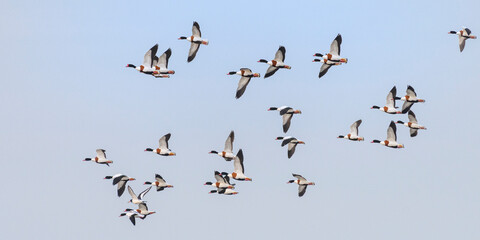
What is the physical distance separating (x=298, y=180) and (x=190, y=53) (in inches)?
516

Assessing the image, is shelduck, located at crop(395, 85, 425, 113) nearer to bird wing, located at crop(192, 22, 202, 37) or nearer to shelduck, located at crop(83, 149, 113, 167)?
bird wing, located at crop(192, 22, 202, 37)

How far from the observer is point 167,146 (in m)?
99.7

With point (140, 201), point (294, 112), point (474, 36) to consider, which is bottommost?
point (140, 201)

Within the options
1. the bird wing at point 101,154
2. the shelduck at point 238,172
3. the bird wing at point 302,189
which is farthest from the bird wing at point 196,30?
the bird wing at point 302,189

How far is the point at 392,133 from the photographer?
100562 mm

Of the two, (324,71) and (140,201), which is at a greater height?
(324,71)

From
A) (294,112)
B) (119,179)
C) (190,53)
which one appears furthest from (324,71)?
(119,179)

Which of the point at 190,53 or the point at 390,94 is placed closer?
the point at 190,53

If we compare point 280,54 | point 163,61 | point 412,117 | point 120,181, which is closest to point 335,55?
point 280,54

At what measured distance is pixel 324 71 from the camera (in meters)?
97.9

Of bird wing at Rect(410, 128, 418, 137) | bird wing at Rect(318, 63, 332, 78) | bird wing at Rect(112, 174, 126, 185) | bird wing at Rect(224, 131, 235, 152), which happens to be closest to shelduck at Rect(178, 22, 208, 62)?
bird wing at Rect(224, 131, 235, 152)

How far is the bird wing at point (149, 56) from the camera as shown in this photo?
97938 mm

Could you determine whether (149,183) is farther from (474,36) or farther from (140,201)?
(474,36)

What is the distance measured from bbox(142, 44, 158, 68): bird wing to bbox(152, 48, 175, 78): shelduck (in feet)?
2.18
